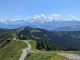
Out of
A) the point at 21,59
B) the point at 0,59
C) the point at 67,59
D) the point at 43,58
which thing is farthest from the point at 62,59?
the point at 0,59

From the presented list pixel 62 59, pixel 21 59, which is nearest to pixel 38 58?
pixel 21 59

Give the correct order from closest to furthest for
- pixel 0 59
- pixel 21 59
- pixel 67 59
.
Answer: pixel 67 59, pixel 21 59, pixel 0 59

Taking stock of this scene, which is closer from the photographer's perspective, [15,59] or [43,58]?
[43,58]

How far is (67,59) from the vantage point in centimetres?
5612

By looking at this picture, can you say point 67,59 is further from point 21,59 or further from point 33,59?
point 21,59

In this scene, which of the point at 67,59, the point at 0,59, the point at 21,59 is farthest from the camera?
the point at 0,59

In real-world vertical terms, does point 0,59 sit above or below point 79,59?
below

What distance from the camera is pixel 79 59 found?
187 feet

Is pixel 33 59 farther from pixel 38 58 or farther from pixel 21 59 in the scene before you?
pixel 21 59

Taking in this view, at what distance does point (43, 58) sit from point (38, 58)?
170 centimetres

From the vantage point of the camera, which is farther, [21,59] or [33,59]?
[21,59]

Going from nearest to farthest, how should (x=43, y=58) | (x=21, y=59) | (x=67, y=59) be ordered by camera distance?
(x=67, y=59), (x=43, y=58), (x=21, y=59)

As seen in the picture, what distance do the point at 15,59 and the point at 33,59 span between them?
1072 cm

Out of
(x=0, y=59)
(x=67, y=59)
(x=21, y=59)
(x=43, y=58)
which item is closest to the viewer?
(x=67, y=59)
